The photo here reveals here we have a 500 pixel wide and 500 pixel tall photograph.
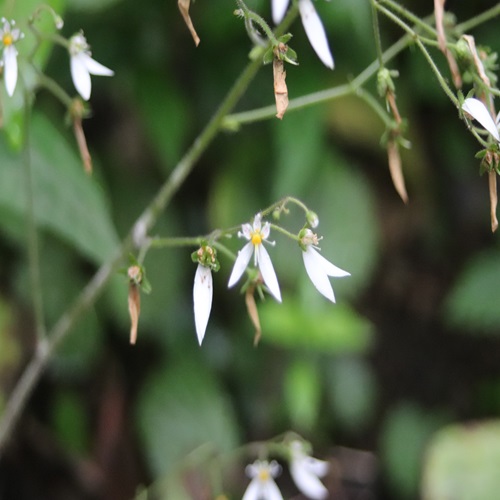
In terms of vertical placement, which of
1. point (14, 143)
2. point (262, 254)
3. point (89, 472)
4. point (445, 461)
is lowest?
point (445, 461)

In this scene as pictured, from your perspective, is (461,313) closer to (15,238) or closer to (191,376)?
(191,376)

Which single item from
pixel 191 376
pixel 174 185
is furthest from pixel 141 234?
pixel 191 376

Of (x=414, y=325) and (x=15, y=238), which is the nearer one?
(x=15, y=238)

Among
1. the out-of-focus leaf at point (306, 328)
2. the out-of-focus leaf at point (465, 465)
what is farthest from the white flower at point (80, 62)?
the out-of-focus leaf at point (465, 465)

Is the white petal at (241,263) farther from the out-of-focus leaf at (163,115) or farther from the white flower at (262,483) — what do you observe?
the out-of-focus leaf at (163,115)

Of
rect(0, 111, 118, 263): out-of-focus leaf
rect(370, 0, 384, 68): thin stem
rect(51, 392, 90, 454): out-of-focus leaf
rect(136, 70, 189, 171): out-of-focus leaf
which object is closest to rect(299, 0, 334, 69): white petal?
rect(370, 0, 384, 68): thin stem

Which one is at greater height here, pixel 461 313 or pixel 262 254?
pixel 461 313

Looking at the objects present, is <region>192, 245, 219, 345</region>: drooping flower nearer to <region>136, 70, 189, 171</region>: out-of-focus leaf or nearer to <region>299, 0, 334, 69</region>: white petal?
<region>299, 0, 334, 69</region>: white petal
